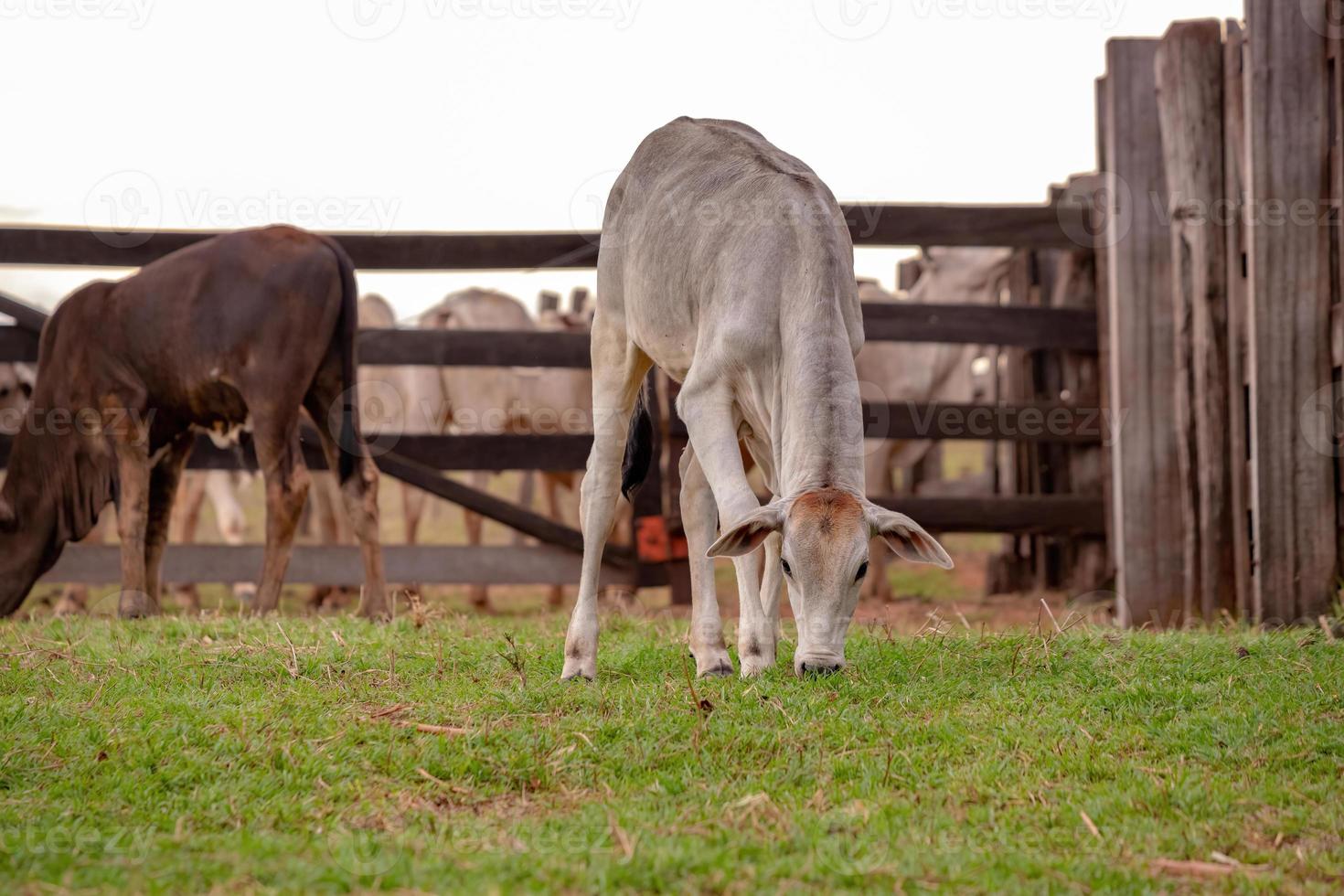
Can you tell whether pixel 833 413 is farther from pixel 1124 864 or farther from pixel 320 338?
pixel 320 338

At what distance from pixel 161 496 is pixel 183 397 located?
A: 909 millimetres

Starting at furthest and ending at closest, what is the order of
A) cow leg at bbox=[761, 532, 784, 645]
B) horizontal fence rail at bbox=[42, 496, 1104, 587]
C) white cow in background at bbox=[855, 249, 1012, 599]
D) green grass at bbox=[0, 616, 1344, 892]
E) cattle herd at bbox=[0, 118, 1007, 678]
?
white cow in background at bbox=[855, 249, 1012, 599] < horizontal fence rail at bbox=[42, 496, 1104, 587] < cow leg at bbox=[761, 532, 784, 645] < cattle herd at bbox=[0, 118, 1007, 678] < green grass at bbox=[0, 616, 1344, 892]

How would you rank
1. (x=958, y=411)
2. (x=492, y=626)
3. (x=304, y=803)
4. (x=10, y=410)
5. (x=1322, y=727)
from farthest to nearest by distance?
(x=10, y=410) → (x=958, y=411) → (x=492, y=626) → (x=1322, y=727) → (x=304, y=803)

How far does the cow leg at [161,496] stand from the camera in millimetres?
8625

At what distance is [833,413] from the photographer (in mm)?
4738

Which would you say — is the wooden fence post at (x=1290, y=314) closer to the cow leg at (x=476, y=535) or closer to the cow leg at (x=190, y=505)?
the cow leg at (x=476, y=535)

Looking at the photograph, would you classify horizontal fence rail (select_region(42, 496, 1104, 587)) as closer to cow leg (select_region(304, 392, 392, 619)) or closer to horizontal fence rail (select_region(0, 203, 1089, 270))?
horizontal fence rail (select_region(0, 203, 1089, 270))

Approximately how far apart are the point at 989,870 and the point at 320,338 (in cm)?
579

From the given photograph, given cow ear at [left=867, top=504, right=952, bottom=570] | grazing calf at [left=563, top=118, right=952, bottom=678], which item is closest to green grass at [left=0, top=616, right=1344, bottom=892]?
grazing calf at [left=563, top=118, right=952, bottom=678]

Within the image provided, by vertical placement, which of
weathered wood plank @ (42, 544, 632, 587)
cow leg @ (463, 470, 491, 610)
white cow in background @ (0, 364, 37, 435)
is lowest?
cow leg @ (463, 470, 491, 610)

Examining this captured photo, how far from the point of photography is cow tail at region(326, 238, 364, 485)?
319 inches

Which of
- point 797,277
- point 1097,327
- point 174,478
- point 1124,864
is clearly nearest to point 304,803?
point 1124,864

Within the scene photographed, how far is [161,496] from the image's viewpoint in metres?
8.73

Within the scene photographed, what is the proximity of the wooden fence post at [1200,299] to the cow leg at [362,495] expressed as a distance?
4649mm
